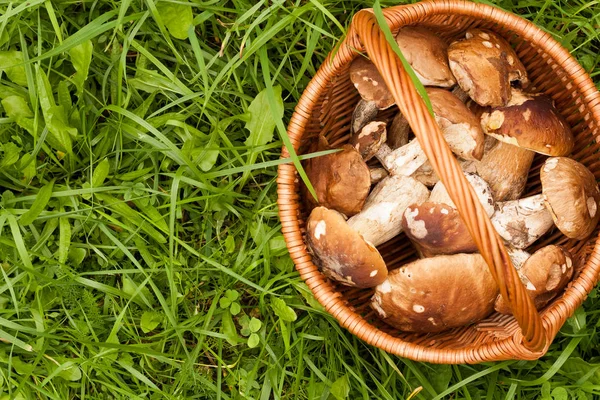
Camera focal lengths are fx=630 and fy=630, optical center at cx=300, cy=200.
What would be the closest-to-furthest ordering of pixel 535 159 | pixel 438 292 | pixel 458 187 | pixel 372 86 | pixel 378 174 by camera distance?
pixel 458 187 → pixel 438 292 → pixel 372 86 → pixel 378 174 → pixel 535 159

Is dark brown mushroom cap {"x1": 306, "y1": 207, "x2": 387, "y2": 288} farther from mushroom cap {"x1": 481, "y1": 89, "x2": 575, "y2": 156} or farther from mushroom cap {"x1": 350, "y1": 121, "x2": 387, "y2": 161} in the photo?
mushroom cap {"x1": 481, "y1": 89, "x2": 575, "y2": 156}

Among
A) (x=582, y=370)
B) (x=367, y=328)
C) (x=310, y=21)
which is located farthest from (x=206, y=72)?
(x=582, y=370)

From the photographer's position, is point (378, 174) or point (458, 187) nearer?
point (458, 187)

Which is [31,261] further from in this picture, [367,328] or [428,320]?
[428,320]

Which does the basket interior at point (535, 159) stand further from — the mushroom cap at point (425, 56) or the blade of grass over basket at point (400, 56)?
the blade of grass over basket at point (400, 56)

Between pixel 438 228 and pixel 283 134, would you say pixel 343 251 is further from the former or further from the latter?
pixel 283 134

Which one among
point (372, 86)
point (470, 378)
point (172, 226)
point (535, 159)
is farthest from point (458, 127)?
point (172, 226)

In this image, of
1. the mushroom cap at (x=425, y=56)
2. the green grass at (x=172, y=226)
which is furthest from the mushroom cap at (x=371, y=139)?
the green grass at (x=172, y=226)

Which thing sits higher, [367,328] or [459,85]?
[459,85]
